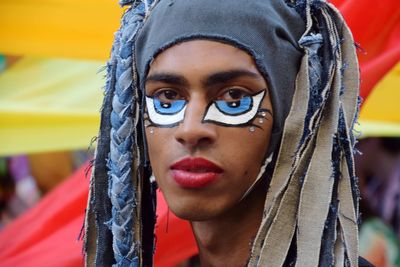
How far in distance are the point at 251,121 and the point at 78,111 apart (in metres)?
2.01

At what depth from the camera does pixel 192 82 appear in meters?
2.05

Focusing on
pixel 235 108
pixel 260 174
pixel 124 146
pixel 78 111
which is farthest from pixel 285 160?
pixel 78 111

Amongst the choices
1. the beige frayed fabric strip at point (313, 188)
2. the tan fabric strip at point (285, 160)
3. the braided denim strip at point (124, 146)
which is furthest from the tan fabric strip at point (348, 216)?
the braided denim strip at point (124, 146)

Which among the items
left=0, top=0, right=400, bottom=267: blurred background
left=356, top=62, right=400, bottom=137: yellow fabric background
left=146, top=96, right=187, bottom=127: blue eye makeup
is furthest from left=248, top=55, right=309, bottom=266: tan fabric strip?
left=356, top=62, right=400, bottom=137: yellow fabric background

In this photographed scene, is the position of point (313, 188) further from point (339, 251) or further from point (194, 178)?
point (194, 178)

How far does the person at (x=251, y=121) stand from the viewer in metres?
2.04

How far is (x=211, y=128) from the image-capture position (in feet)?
6.64

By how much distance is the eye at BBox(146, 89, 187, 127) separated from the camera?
208 centimetres

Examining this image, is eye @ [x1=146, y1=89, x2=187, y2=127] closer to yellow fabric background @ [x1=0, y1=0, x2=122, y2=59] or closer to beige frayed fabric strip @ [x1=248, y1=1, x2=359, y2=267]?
beige frayed fabric strip @ [x1=248, y1=1, x2=359, y2=267]

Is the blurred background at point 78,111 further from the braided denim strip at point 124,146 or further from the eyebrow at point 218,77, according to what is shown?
the eyebrow at point 218,77

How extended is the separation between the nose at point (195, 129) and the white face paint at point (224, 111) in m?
0.01

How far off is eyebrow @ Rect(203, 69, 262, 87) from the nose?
45 mm

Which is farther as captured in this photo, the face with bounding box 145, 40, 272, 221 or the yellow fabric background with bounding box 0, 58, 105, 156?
the yellow fabric background with bounding box 0, 58, 105, 156

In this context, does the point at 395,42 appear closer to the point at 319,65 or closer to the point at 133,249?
the point at 319,65
